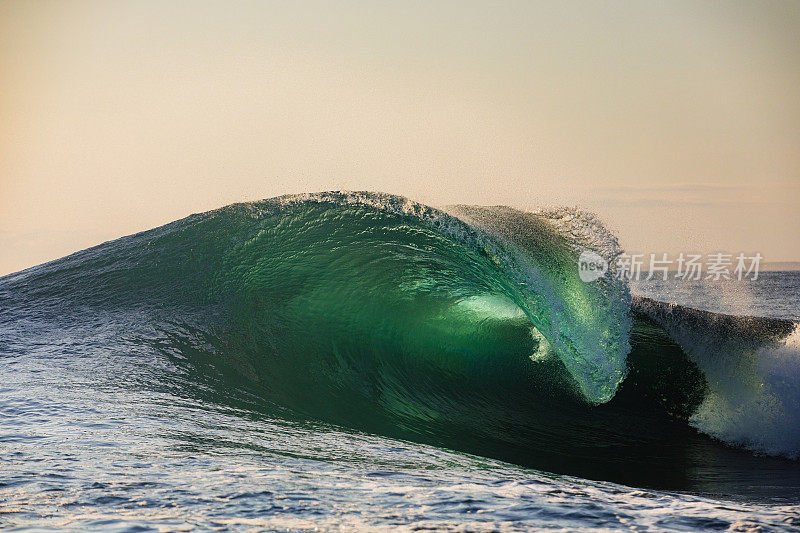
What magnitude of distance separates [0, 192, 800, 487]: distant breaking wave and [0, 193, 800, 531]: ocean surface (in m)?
0.02

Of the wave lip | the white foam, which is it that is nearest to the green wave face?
the wave lip

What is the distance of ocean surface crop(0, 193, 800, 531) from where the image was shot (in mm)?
2234

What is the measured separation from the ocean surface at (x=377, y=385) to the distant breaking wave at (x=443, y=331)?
24mm

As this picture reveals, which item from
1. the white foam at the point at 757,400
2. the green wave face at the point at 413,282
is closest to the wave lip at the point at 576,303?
the green wave face at the point at 413,282

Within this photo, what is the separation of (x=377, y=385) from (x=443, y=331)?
1.61 m

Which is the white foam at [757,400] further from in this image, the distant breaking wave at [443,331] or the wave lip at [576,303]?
the wave lip at [576,303]

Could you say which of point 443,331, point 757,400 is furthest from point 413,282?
point 757,400

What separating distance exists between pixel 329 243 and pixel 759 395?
4.25 metres

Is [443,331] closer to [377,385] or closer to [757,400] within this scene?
[377,385]

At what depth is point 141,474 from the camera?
241cm

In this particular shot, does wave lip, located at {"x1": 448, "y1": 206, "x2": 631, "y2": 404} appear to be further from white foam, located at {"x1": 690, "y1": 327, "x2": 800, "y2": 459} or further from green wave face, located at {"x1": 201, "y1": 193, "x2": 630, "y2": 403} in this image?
white foam, located at {"x1": 690, "y1": 327, "x2": 800, "y2": 459}

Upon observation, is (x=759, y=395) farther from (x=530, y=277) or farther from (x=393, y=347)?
(x=393, y=347)

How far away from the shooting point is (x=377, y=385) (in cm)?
547

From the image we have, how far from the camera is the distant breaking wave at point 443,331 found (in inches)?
197
